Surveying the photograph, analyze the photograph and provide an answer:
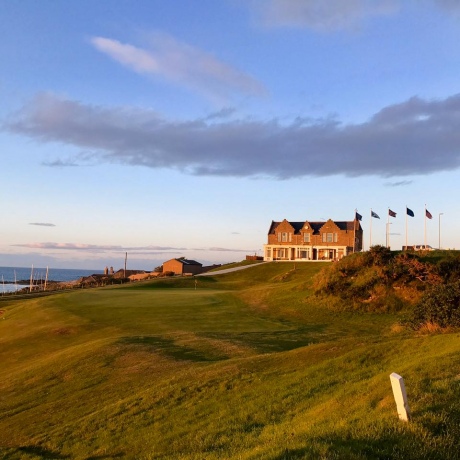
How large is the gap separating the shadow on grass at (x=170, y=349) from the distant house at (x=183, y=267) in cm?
8582

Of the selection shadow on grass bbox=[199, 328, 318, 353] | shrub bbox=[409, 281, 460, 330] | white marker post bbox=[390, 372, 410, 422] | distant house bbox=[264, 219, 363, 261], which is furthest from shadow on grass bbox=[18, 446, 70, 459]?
distant house bbox=[264, 219, 363, 261]

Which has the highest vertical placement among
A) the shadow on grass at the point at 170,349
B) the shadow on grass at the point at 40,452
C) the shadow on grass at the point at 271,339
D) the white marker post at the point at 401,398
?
the white marker post at the point at 401,398

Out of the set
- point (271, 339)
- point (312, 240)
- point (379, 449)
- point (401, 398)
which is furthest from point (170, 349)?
point (312, 240)

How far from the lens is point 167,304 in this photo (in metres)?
44.7

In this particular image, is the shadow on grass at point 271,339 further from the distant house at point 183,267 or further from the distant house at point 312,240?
the distant house at point 183,267

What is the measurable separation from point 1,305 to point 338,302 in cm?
4154

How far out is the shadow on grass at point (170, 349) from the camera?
2248 cm

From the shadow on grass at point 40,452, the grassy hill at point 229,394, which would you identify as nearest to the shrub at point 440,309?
the grassy hill at point 229,394

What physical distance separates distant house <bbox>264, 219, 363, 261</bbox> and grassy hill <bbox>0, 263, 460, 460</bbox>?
3021 inches

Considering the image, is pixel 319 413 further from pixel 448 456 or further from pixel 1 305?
pixel 1 305

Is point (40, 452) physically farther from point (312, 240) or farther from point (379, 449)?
point (312, 240)

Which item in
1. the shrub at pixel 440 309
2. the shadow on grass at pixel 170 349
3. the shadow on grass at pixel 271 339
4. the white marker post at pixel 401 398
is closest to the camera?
the white marker post at pixel 401 398

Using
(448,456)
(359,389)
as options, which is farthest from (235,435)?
(448,456)

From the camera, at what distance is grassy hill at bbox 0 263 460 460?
8.67 m
